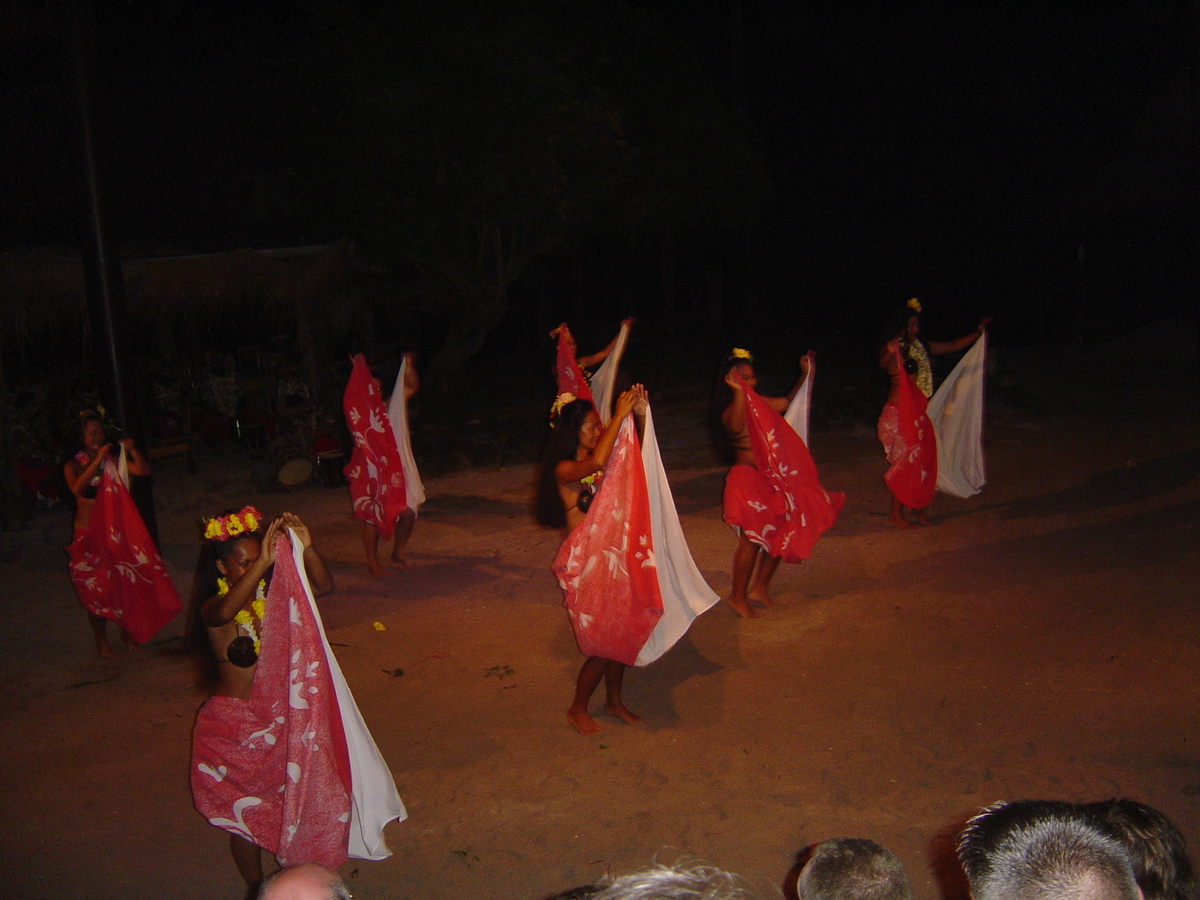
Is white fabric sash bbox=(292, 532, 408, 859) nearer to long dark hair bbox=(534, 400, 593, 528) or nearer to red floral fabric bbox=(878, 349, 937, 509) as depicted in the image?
long dark hair bbox=(534, 400, 593, 528)

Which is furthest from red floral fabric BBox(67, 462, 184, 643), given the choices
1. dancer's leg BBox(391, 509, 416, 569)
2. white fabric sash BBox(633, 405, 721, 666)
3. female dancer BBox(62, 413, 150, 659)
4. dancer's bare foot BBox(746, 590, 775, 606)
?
dancer's bare foot BBox(746, 590, 775, 606)

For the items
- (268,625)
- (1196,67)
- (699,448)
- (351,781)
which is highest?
(1196,67)

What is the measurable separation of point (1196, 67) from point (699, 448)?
255 inches

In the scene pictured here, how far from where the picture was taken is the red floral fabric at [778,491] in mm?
6133

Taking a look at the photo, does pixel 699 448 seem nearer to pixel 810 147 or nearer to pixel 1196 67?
pixel 1196 67

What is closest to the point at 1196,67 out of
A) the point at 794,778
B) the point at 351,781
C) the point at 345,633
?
the point at 794,778

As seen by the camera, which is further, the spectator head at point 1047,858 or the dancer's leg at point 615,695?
the dancer's leg at point 615,695

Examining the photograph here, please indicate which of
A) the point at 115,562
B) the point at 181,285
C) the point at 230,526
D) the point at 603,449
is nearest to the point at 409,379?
→ the point at 115,562

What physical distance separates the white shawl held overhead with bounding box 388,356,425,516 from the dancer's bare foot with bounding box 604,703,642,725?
3264 millimetres

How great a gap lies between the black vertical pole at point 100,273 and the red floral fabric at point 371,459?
1749 millimetres

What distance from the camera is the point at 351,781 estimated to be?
3.53 m

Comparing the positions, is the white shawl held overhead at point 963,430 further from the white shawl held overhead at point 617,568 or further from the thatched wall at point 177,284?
the thatched wall at point 177,284

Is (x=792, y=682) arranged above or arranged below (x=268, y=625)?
below

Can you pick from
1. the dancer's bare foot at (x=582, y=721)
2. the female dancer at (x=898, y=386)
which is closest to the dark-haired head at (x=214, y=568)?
the dancer's bare foot at (x=582, y=721)
